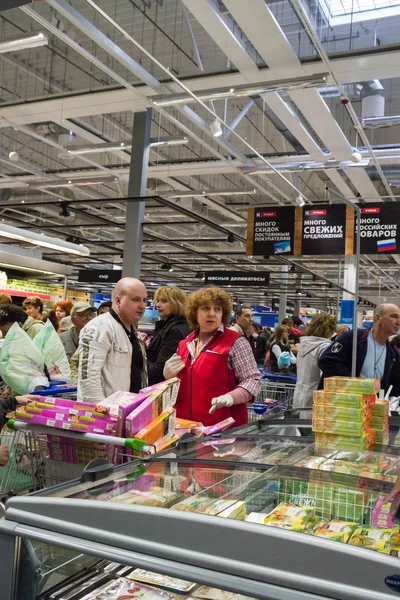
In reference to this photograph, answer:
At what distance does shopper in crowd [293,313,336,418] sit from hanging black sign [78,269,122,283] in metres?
12.5

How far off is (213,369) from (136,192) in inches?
237

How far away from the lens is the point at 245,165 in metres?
10.8

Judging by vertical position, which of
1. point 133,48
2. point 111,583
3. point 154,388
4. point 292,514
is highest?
point 133,48

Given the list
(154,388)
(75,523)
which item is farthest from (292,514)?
(154,388)

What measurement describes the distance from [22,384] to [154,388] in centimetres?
200

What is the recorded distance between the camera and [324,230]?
10070mm

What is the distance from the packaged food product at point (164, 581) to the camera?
133 centimetres

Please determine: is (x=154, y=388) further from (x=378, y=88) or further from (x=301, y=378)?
(x=378, y=88)

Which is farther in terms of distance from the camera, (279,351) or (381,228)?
(381,228)

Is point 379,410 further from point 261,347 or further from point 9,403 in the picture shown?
point 261,347

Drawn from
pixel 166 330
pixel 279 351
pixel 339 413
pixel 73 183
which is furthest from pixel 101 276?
pixel 339 413

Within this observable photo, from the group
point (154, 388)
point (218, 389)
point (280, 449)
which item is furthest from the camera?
point (218, 389)

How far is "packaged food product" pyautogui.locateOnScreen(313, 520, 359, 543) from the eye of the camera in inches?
54.5

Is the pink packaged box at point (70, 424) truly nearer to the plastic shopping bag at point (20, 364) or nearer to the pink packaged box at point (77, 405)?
the pink packaged box at point (77, 405)
